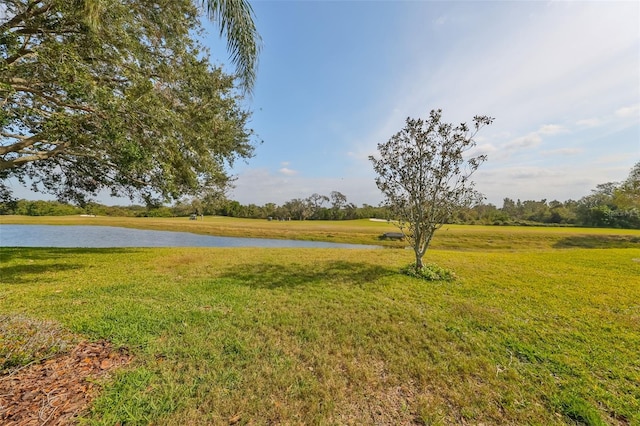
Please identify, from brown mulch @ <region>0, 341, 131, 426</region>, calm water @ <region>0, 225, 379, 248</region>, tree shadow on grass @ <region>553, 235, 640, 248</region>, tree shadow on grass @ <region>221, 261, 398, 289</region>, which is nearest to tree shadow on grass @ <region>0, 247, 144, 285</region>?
tree shadow on grass @ <region>221, 261, 398, 289</region>

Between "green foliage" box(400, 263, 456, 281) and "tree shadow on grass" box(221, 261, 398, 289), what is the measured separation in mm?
643

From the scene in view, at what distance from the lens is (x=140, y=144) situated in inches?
262

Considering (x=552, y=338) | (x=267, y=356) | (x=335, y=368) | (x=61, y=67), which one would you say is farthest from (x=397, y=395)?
(x=61, y=67)

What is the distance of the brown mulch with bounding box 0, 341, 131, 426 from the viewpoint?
2.31 meters

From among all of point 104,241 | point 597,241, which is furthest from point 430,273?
point 597,241

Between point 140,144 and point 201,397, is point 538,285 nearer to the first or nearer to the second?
point 201,397

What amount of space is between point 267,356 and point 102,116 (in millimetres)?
6856

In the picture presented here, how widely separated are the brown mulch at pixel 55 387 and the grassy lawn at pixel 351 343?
0.76 ft

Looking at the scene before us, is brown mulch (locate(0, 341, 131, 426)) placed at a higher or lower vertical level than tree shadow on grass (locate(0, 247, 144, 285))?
higher

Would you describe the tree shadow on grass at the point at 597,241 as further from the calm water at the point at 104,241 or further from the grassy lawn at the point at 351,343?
the grassy lawn at the point at 351,343

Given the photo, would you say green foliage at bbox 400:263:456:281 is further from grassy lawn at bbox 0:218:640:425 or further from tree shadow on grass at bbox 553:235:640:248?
tree shadow on grass at bbox 553:235:640:248

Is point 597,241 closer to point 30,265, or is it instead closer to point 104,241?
point 30,265

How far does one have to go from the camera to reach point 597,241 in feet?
81.5

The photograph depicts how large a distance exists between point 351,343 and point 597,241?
35.0 meters
